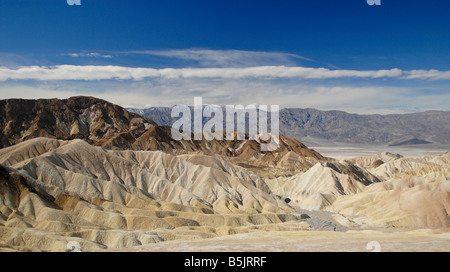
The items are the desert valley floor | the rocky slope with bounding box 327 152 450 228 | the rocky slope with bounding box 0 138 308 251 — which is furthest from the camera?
the rocky slope with bounding box 327 152 450 228

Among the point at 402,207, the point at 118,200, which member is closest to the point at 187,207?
the point at 118,200

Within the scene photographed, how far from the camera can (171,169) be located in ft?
423

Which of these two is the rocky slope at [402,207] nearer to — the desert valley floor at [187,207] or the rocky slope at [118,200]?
the desert valley floor at [187,207]

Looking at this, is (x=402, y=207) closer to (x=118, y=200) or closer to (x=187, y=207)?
(x=187, y=207)

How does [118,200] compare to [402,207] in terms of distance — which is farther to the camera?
[402,207]

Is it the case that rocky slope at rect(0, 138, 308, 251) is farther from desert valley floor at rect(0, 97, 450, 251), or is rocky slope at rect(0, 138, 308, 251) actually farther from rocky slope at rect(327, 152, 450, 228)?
rocky slope at rect(327, 152, 450, 228)

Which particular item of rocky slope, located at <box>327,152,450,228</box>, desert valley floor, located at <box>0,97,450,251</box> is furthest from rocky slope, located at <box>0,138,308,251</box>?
rocky slope, located at <box>327,152,450,228</box>

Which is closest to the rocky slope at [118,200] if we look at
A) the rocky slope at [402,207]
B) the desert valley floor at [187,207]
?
the desert valley floor at [187,207]

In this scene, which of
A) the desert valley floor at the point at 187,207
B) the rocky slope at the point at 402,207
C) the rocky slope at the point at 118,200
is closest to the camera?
the desert valley floor at the point at 187,207

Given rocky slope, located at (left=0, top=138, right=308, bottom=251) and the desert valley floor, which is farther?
rocky slope, located at (left=0, top=138, right=308, bottom=251)

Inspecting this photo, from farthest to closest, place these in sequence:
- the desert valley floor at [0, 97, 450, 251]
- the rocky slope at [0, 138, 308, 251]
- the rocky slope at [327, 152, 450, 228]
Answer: the rocky slope at [327, 152, 450, 228]
the rocky slope at [0, 138, 308, 251]
the desert valley floor at [0, 97, 450, 251]
